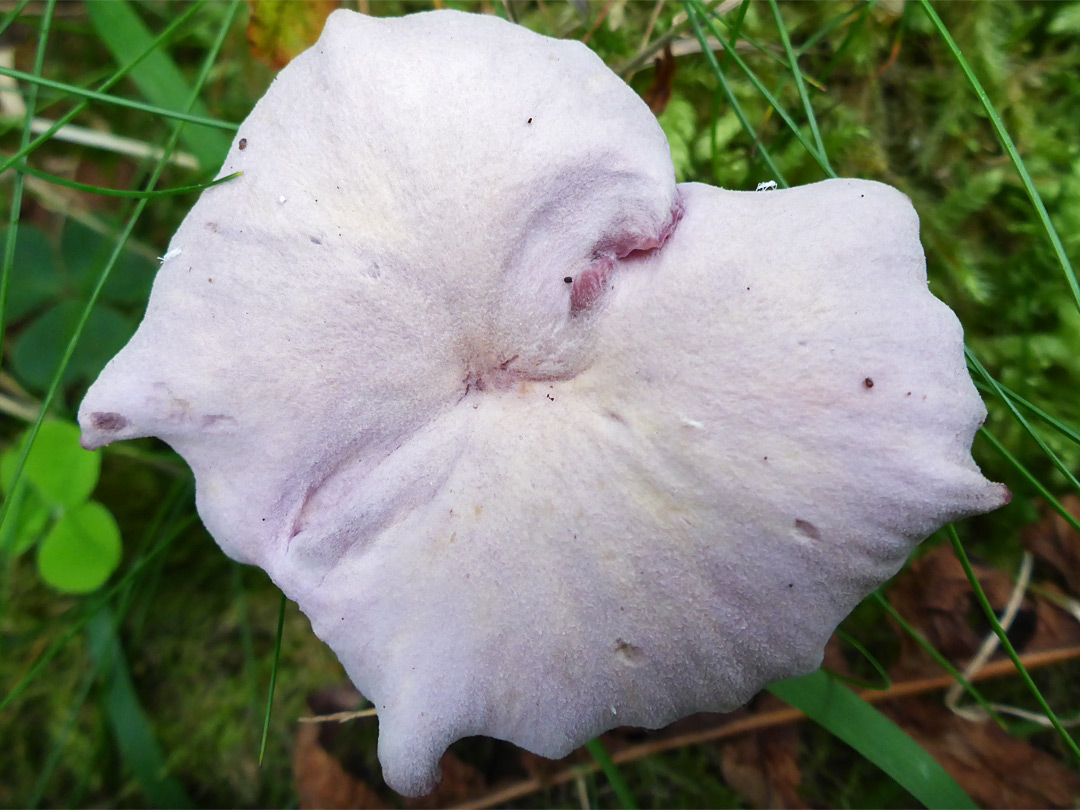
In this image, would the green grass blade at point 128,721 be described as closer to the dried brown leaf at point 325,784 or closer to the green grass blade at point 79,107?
the dried brown leaf at point 325,784

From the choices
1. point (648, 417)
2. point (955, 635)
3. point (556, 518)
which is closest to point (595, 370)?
point (648, 417)

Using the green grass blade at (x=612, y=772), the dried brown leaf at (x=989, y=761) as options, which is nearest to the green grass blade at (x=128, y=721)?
the green grass blade at (x=612, y=772)

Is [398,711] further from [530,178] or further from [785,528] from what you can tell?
[530,178]

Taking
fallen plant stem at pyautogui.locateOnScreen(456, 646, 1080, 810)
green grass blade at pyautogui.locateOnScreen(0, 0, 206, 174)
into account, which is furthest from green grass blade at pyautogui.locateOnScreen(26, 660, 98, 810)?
green grass blade at pyautogui.locateOnScreen(0, 0, 206, 174)

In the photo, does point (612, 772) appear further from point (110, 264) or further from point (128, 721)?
point (110, 264)

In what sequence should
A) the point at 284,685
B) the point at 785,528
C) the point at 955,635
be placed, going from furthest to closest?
the point at 284,685, the point at 955,635, the point at 785,528

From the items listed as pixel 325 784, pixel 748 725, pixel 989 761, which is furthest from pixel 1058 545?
pixel 325 784
